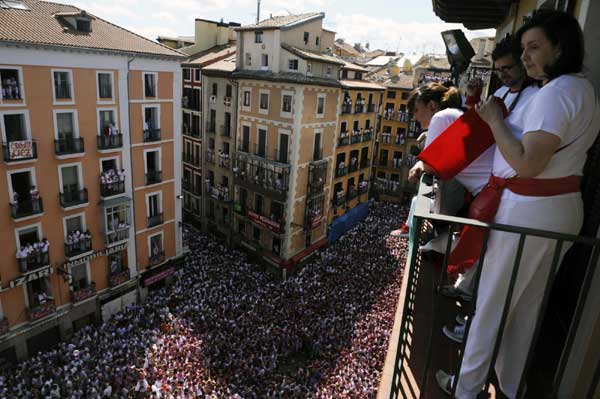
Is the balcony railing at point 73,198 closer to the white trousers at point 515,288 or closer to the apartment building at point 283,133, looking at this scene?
the apartment building at point 283,133

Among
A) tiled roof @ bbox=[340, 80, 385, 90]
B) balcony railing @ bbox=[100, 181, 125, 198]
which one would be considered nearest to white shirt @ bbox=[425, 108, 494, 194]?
balcony railing @ bbox=[100, 181, 125, 198]

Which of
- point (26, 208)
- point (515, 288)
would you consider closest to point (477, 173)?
point (515, 288)

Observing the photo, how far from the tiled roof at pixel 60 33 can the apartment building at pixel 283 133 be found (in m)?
6.53

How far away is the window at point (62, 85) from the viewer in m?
15.8

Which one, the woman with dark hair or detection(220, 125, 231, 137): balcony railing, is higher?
the woman with dark hair

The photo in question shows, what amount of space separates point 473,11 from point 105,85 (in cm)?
1507

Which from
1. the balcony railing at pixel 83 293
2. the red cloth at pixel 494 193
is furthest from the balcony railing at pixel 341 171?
the red cloth at pixel 494 193

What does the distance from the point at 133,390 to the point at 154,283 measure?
8.92 meters

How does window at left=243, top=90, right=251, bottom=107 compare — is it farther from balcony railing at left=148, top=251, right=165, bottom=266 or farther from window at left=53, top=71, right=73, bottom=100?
window at left=53, top=71, right=73, bottom=100

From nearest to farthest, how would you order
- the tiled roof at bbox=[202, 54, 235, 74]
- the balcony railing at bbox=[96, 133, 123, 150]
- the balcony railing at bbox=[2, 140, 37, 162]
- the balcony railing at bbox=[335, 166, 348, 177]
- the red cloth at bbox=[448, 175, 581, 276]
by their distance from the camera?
the red cloth at bbox=[448, 175, 581, 276], the balcony railing at bbox=[2, 140, 37, 162], the balcony railing at bbox=[96, 133, 123, 150], the tiled roof at bbox=[202, 54, 235, 74], the balcony railing at bbox=[335, 166, 348, 177]

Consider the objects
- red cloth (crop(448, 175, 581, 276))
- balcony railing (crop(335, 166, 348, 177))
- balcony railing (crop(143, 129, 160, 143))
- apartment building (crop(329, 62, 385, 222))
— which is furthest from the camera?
balcony railing (crop(335, 166, 348, 177))

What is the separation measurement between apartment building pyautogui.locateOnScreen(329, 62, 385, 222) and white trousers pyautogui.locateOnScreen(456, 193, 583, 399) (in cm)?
2538

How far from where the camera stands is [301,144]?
79.6ft

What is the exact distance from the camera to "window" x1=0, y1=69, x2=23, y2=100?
1434 centimetres
